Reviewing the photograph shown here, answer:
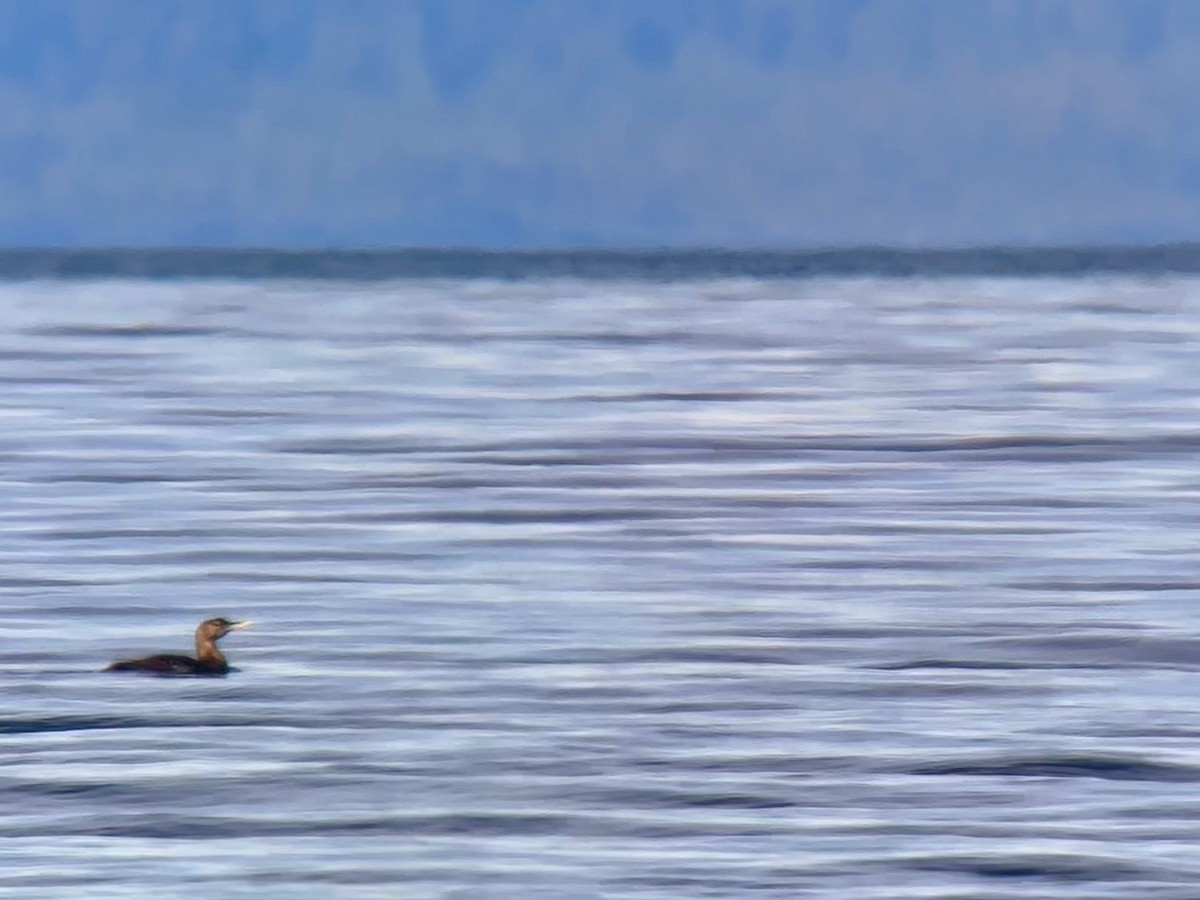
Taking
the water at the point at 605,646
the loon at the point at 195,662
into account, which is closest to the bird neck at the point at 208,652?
the loon at the point at 195,662

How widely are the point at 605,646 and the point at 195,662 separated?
1884 millimetres

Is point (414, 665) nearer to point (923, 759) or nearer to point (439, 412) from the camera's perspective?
point (923, 759)

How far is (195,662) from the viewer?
12.3 m

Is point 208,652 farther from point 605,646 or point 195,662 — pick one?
point 605,646

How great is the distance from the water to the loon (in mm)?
99

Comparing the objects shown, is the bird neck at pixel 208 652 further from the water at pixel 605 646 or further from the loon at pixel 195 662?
the water at pixel 605 646

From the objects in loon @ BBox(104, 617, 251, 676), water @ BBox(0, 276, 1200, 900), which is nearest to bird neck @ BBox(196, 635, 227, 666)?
loon @ BBox(104, 617, 251, 676)

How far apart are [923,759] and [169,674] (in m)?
3.51

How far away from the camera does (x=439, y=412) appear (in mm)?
28859

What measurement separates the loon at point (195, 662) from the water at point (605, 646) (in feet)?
0.32

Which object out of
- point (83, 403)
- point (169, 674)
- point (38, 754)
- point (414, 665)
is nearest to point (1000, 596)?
point (414, 665)

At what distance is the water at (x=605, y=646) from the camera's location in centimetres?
906

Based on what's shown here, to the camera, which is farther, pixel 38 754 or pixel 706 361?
pixel 706 361

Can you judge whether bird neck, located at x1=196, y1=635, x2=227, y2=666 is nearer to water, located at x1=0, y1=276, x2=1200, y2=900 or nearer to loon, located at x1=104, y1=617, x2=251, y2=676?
loon, located at x1=104, y1=617, x2=251, y2=676
